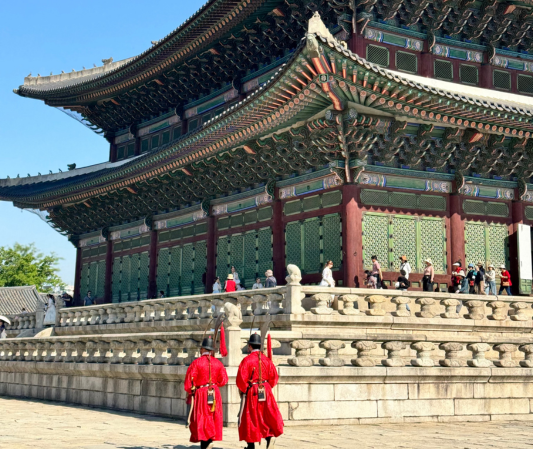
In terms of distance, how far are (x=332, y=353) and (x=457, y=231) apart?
383 inches

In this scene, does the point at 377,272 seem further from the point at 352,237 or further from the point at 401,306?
the point at 401,306

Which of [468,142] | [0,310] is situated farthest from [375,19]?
[0,310]

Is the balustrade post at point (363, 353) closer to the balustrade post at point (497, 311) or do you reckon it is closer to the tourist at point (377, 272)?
the balustrade post at point (497, 311)

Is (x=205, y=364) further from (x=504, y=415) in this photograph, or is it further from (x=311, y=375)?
(x=504, y=415)

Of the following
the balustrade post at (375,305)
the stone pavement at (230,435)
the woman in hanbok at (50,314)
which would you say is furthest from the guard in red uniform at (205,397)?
the woman in hanbok at (50,314)

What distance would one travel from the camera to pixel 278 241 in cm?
2361

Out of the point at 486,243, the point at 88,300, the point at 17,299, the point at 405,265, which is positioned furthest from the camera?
the point at 17,299

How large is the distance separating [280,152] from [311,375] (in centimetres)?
1022

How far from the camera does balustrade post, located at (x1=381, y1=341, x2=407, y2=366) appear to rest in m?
14.5

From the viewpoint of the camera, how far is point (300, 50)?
17719 millimetres

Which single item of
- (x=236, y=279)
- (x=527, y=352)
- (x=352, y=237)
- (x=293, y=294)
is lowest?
(x=527, y=352)

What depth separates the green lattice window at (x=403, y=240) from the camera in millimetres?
21438

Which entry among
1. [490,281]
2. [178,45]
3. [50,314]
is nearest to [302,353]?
[490,281]

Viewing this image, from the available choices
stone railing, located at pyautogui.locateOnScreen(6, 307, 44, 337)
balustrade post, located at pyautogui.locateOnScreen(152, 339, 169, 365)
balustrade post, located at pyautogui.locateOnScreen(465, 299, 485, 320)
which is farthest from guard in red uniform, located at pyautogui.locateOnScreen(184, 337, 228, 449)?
stone railing, located at pyautogui.locateOnScreen(6, 307, 44, 337)
